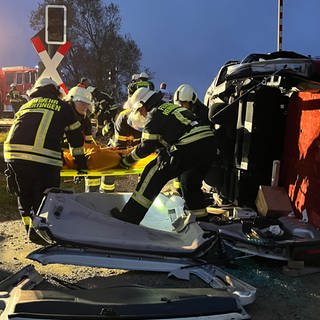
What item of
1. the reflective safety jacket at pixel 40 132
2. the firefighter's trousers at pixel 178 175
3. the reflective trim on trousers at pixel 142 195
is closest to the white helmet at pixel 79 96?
the reflective safety jacket at pixel 40 132

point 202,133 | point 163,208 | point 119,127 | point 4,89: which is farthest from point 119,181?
point 4,89

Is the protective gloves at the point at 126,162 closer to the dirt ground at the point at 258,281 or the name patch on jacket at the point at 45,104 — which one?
the name patch on jacket at the point at 45,104

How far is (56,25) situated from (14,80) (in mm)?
22846

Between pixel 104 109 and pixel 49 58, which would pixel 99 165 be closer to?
pixel 49 58

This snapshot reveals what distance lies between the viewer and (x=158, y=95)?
5.52 m

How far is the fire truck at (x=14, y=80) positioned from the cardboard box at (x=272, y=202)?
23813 millimetres

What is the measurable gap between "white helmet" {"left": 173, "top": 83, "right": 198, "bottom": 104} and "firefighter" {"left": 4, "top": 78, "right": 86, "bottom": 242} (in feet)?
4.34

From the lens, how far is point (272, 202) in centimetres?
511

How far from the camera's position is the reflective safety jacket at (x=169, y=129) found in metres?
5.19

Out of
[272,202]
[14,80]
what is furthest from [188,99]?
[14,80]

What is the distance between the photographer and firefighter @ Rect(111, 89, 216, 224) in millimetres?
5047

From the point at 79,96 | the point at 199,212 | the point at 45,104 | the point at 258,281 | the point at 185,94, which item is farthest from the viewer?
the point at 185,94

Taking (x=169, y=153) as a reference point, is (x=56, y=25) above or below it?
above

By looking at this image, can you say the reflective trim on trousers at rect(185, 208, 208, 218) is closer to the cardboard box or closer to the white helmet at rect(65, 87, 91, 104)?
the cardboard box
